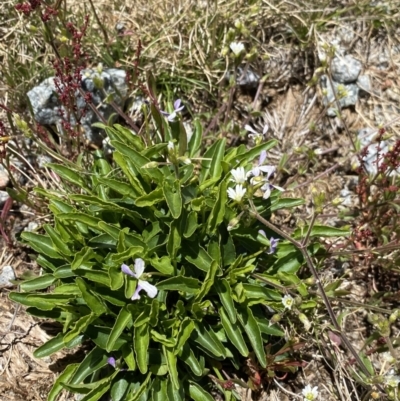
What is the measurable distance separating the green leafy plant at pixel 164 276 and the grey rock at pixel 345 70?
4.81ft

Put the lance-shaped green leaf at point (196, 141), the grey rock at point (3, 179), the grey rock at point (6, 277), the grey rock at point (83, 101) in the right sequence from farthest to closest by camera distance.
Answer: the grey rock at point (83, 101) < the grey rock at point (3, 179) < the grey rock at point (6, 277) < the lance-shaped green leaf at point (196, 141)

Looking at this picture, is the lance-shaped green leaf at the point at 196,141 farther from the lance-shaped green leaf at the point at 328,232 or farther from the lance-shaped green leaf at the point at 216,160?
the lance-shaped green leaf at the point at 328,232

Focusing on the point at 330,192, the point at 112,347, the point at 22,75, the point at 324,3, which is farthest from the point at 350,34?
the point at 112,347

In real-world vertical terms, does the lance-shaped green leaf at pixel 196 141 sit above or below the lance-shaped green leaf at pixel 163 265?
above

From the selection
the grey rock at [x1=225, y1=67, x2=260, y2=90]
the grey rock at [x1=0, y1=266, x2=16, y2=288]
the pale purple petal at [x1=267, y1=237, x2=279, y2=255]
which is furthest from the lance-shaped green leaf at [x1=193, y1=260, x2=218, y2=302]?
the grey rock at [x1=225, y1=67, x2=260, y2=90]

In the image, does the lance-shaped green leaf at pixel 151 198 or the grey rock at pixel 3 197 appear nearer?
the lance-shaped green leaf at pixel 151 198

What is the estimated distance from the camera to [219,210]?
2764mm

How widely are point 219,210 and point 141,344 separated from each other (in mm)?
772

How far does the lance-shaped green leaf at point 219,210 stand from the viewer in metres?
2.71

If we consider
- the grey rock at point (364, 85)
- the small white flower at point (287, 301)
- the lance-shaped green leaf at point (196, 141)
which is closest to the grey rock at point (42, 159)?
the lance-shaped green leaf at point (196, 141)

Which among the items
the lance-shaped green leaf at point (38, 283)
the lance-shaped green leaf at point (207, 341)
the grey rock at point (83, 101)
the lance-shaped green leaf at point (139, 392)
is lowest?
the lance-shaped green leaf at point (139, 392)

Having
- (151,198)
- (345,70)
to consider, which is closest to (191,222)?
(151,198)

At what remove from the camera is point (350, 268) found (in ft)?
11.7

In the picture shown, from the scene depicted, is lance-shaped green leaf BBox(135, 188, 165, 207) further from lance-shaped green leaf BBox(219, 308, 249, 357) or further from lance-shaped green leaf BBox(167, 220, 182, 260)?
lance-shaped green leaf BBox(219, 308, 249, 357)
